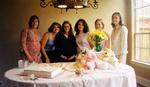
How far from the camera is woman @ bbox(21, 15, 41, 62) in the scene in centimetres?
355

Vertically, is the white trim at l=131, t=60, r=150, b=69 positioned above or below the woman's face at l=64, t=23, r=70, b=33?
below

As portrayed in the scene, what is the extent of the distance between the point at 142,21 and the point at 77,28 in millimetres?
1811

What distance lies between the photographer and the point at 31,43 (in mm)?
3645

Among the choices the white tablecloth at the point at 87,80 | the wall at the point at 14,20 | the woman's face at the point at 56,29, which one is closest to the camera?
the white tablecloth at the point at 87,80

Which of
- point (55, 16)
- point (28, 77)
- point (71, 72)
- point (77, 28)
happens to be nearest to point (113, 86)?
Answer: point (71, 72)

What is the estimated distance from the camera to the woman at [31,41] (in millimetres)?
3553

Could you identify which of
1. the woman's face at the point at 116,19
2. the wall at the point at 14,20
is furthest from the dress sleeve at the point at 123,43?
the wall at the point at 14,20

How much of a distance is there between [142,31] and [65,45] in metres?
2.05

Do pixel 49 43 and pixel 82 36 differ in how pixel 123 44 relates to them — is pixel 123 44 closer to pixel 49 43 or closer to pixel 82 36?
pixel 82 36

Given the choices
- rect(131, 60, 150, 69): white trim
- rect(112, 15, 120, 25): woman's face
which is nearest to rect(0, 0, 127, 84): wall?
rect(112, 15, 120, 25): woman's face

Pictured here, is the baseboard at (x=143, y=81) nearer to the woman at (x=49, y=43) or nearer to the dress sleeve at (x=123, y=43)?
the dress sleeve at (x=123, y=43)

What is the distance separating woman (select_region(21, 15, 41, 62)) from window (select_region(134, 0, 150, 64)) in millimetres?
2402

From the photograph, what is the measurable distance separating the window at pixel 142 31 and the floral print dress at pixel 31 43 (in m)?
2.40

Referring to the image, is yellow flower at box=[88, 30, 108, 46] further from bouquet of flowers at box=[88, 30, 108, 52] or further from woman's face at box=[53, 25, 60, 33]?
woman's face at box=[53, 25, 60, 33]
